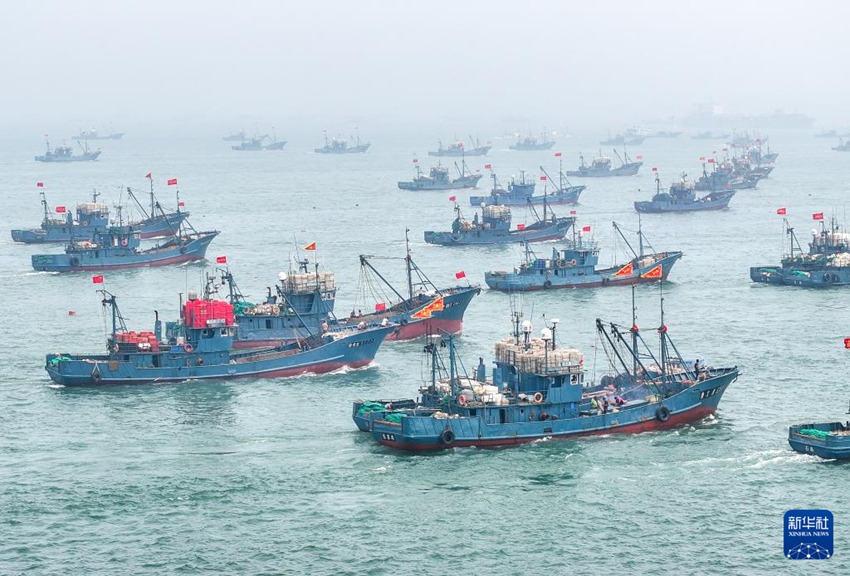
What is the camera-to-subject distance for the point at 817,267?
578ft

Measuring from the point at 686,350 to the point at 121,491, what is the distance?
61.6 m

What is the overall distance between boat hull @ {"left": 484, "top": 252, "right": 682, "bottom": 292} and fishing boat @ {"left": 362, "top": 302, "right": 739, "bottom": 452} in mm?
64171

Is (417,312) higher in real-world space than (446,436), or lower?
higher

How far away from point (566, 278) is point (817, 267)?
1174 inches

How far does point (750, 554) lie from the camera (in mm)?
85438

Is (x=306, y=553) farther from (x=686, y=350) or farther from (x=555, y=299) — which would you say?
(x=555, y=299)

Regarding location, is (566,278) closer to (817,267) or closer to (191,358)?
(817,267)

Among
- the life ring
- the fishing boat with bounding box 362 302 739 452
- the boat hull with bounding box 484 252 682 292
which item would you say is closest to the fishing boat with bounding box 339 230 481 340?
the boat hull with bounding box 484 252 682 292

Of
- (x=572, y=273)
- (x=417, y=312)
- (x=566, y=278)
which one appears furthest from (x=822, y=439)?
(x=572, y=273)

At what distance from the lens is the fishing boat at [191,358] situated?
127 m

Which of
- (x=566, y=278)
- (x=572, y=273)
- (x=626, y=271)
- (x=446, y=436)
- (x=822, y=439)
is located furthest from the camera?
(x=626, y=271)

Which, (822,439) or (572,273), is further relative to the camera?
(572,273)

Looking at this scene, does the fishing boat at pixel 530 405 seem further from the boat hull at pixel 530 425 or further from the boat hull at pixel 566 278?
the boat hull at pixel 566 278

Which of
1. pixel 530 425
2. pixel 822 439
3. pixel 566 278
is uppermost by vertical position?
pixel 566 278
